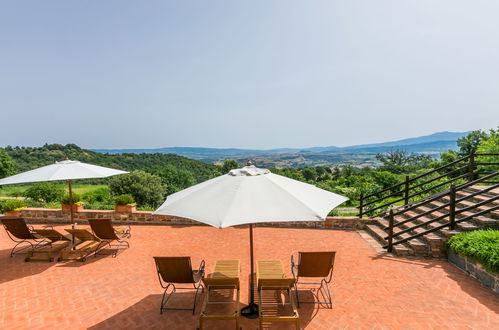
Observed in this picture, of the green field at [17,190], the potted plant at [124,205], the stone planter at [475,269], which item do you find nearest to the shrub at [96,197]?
the green field at [17,190]

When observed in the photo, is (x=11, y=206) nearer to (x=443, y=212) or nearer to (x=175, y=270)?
(x=175, y=270)

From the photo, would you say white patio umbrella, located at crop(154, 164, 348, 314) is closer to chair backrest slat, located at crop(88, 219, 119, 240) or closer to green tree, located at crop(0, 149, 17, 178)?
chair backrest slat, located at crop(88, 219, 119, 240)

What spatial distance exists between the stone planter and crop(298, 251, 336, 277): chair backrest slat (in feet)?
10.7

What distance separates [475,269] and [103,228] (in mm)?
8581

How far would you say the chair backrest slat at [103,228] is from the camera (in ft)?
21.4

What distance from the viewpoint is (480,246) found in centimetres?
523

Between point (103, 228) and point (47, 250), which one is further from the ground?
point (103, 228)

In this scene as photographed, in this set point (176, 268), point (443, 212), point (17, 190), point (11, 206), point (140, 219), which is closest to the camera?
point (176, 268)

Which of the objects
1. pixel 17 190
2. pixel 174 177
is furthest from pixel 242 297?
pixel 17 190

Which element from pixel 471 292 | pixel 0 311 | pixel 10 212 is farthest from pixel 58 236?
pixel 471 292

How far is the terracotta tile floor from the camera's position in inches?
157

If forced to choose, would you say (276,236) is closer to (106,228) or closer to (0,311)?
(106,228)

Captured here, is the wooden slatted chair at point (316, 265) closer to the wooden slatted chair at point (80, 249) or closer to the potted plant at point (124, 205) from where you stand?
the wooden slatted chair at point (80, 249)

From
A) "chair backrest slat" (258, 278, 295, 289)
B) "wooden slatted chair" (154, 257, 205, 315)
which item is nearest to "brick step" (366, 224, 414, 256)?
"chair backrest slat" (258, 278, 295, 289)
